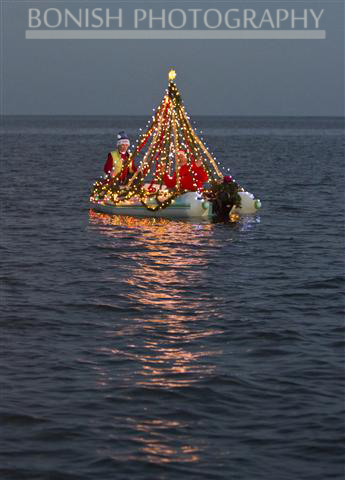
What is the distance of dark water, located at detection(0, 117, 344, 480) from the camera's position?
8.64 meters

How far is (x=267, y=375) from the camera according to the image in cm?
1091

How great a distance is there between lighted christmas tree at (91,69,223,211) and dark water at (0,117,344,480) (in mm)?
2872

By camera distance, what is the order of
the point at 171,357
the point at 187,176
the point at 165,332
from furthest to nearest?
the point at 187,176 < the point at 165,332 < the point at 171,357

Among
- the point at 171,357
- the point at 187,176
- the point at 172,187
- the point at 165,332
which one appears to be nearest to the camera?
the point at 171,357

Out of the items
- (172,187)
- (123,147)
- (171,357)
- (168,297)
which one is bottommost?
(171,357)

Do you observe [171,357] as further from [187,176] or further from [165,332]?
[187,176]

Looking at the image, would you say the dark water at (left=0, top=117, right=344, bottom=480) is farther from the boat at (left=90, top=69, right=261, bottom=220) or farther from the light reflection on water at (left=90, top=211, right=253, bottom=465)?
the boat at (left=90, top=69, right=261, bottom=220)

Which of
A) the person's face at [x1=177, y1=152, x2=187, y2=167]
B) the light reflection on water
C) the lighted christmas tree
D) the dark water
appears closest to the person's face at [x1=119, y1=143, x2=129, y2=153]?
the lighted christmas tree

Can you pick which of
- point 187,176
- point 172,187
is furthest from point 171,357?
point 172,187

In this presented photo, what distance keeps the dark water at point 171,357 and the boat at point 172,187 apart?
248 cm

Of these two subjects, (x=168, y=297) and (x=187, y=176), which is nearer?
(x=168, y=297)

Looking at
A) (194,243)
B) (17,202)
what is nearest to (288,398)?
(194,243)

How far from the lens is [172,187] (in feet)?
86.0

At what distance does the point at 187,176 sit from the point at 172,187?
0.55 meters
